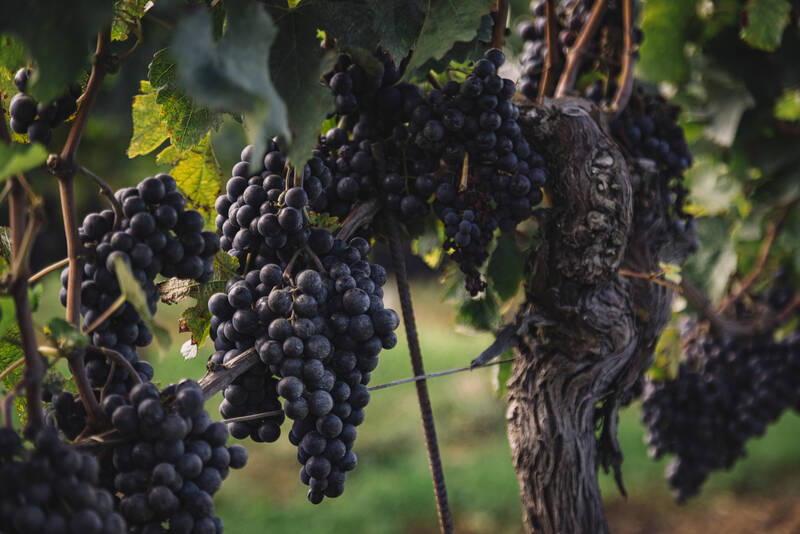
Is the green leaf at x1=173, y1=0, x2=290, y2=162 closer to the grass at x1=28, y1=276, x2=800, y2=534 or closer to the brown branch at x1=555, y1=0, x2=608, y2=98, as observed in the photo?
the brown branch at x1=555, y1=0, x2=608, y2=98

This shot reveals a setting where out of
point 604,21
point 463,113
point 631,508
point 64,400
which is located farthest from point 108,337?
point 631,508

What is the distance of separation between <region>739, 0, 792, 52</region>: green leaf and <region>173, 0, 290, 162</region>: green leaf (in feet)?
4.60

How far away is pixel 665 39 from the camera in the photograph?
166cm

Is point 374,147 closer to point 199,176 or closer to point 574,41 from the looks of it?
point 199,176

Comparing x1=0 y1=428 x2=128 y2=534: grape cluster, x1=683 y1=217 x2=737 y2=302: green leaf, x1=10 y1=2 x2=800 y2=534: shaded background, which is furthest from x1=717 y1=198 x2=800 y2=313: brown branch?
x1=10 y1=2 x2=800 y2=534: shaded background

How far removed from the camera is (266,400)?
2.57 ft

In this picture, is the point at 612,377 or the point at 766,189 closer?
the point at 612,377

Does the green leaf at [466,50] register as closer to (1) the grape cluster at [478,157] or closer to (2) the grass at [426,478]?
(1) the grape cluster at [478,157]

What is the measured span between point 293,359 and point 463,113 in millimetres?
410

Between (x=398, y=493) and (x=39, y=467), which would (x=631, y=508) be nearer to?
(x=398, y=493)

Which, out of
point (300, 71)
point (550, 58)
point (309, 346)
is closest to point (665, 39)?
point (550, 58)

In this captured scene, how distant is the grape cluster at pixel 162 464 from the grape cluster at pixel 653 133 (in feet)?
3.01

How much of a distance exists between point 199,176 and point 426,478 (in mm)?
3666

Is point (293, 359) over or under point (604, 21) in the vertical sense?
under
